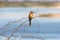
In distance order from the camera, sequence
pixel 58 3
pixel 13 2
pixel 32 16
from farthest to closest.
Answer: pixel 13 2
pixel 58 3
pixel 32 16

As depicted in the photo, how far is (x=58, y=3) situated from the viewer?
14383 mm

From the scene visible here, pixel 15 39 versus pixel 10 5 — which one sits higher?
pixel 15 39

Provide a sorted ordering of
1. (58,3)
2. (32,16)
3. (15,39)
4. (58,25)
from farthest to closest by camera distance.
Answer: (58,3) → (58,25) → (15,39) → (32,16)

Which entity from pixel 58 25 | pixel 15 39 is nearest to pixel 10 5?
pixel 58 25

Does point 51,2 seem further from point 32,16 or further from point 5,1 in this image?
point 32,16

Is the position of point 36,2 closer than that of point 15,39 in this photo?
No

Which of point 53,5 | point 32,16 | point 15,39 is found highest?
point 32,16

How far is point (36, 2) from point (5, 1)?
199 centimetres

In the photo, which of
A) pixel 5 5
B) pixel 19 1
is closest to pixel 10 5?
pixel 5 5

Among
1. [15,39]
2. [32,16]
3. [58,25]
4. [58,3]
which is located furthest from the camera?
[58,3]

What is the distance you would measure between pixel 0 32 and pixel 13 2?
522 inches

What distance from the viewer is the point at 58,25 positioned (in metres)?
7.86

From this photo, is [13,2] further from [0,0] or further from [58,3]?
[58,3]

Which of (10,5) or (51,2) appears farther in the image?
(51,2)
